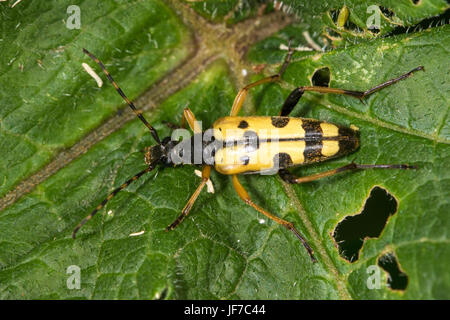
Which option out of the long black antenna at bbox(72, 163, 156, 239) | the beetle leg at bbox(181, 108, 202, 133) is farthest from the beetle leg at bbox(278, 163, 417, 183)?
the long black antenna at bbox(72, 163, 156, 239)

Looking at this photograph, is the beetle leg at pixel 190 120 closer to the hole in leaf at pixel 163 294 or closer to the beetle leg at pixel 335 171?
the beetle leg at pixel 335 171

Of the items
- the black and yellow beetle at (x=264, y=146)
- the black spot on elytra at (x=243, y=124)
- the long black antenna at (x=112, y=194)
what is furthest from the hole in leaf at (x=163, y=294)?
the black spot on elytra at (x=243, y=124)

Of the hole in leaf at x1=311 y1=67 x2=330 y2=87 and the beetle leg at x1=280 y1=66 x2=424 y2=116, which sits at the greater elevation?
the hole in leaf at x1=311 y1=67 x2=330 y2=87

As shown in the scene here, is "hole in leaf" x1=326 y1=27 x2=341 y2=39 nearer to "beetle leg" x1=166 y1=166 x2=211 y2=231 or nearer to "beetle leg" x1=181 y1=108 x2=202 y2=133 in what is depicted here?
"beetle leg" x1=181 y1=108 x2=202 y2=133

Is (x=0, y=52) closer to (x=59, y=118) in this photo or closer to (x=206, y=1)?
(x=59, y=118)

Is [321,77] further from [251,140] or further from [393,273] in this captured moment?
[393,273]

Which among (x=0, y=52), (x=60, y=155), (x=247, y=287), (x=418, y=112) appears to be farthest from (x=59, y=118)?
(x=418, y=112)
